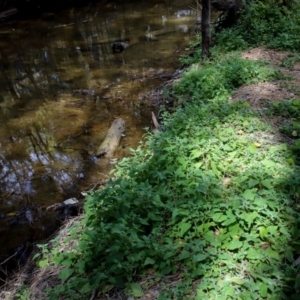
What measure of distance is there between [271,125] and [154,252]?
9.19 feet

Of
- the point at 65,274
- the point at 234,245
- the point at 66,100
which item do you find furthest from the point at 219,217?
the point at 66,100

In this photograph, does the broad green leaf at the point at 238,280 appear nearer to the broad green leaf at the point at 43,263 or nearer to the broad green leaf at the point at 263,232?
A: the broad green leaf at the point at 263,232

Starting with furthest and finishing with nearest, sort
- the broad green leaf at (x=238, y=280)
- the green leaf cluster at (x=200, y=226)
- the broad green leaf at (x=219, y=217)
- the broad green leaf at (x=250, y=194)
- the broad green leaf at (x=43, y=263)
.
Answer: the broad green leaf at (x=43, y=263), the broad green leaf at (x=250, y=194), the broad green leaf at (x=219, y=217), the green leaf cluster at (x=200, y=226), the broad green leaf at (x=238, y=280)

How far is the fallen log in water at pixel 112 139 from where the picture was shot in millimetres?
7046

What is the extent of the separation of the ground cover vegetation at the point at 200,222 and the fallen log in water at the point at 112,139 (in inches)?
72.2

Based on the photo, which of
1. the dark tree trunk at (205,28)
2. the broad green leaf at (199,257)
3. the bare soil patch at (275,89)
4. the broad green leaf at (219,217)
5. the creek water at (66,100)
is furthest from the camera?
the dark tree trunk at (205,28)

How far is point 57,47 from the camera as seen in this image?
14.1m

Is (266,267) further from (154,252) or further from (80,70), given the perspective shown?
(80,70)

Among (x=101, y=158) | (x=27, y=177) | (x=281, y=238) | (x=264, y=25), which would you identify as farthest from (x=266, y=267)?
(x=264, y=25)

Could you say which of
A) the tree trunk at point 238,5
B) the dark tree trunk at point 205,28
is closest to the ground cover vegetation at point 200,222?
the dark tree trunk at point 205,28

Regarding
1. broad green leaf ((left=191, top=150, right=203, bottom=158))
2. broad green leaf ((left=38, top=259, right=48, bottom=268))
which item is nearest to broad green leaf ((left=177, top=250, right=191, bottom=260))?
broad green leaf ((left=191, top=150, right=203, bottom=158))

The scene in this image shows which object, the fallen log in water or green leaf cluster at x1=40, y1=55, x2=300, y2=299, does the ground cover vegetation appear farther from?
the fallen log in water

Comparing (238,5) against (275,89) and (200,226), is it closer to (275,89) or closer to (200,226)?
(275,89)

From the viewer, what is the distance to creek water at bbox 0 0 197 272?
6.22 metres
